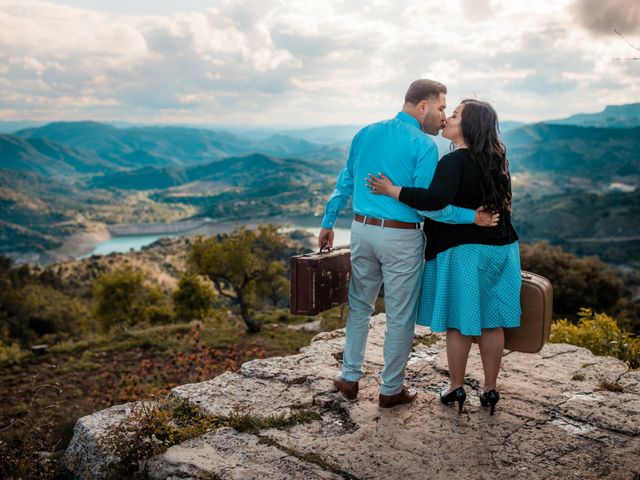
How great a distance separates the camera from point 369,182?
3.81 m

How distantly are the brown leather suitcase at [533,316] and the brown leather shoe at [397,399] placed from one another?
98 cm

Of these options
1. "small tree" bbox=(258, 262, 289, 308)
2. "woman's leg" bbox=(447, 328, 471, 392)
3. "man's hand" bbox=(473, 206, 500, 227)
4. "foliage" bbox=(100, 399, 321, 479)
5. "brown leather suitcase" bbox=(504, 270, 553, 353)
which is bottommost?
"small tree" bbox=(258, 262, 289, 308)

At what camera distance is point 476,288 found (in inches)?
150

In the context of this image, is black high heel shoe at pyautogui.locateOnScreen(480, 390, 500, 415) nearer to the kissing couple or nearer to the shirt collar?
the kissing couple

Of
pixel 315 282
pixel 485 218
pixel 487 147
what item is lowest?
pixel 315 282

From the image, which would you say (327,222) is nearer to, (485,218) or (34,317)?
(485,218)

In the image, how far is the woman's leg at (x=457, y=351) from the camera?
13.1 ft

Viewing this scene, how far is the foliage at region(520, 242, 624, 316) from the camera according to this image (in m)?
19.5

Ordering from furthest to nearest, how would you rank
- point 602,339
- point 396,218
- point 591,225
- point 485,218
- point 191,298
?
point 591,225 < point 191,298 < point 602,339 < point 396,218 < point 485,218

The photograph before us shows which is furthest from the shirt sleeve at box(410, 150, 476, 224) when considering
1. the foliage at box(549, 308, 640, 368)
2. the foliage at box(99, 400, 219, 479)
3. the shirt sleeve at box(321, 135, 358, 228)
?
the foliage at box(549, 308, 640, 368)

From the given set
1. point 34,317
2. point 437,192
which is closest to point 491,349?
point 437,192

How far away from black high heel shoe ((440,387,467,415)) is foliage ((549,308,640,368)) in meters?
3.07

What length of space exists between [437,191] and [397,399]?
1.82 meters

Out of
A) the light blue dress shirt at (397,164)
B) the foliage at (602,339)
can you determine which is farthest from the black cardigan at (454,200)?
the foliage at (602,339)
